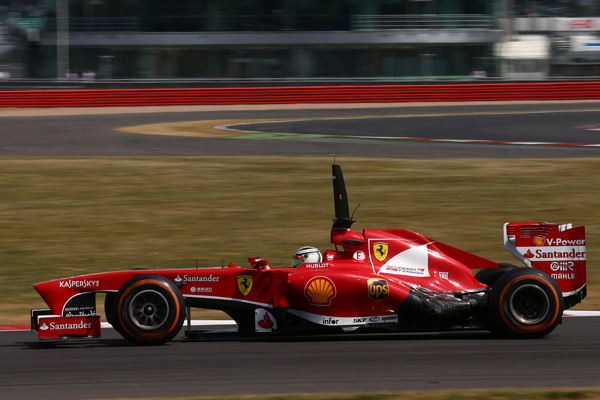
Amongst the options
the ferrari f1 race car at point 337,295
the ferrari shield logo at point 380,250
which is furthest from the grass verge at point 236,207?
the ferrari shield logo at point 380,250

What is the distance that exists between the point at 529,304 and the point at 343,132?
18121 millimetres

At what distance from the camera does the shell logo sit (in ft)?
22.4

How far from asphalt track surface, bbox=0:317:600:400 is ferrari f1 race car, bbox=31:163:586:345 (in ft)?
0.56

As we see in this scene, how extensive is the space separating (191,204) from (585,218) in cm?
615

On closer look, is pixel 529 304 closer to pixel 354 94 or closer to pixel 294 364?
pixel 294 364

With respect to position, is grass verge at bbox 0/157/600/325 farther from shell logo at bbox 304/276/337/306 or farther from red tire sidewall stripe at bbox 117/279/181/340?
shell logo at bbox 304/276/337/306

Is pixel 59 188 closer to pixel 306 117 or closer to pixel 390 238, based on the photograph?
pixel 390 238

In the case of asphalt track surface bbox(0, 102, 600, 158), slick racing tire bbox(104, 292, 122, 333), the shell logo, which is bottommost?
slick racing tire bbox(104, 292, 122, 333)

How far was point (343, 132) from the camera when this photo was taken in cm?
2488

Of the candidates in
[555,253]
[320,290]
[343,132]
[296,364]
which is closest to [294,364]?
[296,364]

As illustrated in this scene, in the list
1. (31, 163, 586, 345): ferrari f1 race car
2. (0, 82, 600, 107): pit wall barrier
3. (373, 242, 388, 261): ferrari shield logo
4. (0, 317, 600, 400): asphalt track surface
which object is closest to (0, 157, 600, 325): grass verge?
(31, 163, 586, 345): ferrari f1 race car

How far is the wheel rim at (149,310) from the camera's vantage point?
671 centimetres

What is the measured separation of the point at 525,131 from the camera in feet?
80.2

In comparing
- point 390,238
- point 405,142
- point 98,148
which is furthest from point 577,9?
point 390,238
